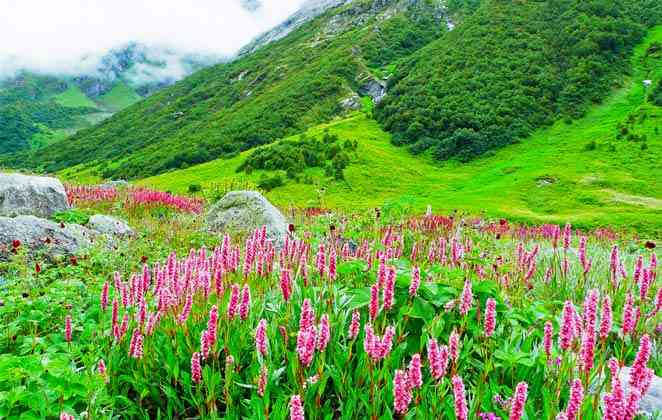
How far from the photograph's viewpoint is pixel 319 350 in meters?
3.12

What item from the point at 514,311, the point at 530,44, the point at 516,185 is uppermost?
the point at 530,44

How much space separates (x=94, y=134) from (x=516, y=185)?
176 metres

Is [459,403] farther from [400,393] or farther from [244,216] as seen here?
[244,216]

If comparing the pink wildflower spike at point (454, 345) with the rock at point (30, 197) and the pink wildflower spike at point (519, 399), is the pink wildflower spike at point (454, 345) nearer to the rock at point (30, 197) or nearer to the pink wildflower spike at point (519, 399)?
the pink wildflower spike at point (519, 399)

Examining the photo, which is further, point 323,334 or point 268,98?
point 268,98

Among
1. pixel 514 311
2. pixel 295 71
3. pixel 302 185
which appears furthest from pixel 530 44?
pixel 514 311

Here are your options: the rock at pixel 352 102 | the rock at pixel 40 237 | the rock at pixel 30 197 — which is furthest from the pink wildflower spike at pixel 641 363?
the rock at pixel 352 102

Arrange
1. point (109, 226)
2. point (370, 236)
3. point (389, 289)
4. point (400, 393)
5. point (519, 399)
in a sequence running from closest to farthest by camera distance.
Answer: point (519, 399) → point (400, 393) → point (389, 289) → point (370, 236) → point (109, 226)

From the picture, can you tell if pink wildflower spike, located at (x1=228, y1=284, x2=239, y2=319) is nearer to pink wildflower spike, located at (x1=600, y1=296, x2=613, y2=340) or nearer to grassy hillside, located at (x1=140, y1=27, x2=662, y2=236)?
pink wildflower spike, located at (x1=600, y1=296, x2=613, y2=340)

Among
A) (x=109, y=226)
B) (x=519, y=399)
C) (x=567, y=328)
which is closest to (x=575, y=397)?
(x=519, y=399)

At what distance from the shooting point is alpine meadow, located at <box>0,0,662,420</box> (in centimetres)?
314

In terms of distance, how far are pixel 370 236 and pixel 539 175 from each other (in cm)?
5347

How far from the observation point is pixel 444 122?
81125 mm

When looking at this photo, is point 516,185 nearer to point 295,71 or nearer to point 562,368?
point 562,368
